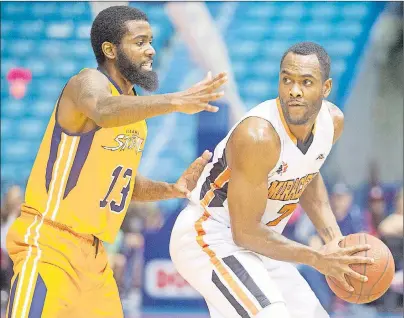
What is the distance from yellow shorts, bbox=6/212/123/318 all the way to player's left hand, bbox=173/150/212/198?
675mm

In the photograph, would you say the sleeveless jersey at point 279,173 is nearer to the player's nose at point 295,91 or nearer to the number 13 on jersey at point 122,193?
the player's nose at point 295,91

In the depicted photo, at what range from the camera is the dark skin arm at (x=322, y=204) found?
15.5 ft

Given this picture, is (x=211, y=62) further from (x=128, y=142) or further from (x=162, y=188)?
(x=128, y=142)

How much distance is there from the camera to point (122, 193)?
430cm

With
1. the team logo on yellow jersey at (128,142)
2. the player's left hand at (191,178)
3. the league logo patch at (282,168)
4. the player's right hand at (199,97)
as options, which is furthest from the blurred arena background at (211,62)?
the player's right hand at (199,97)

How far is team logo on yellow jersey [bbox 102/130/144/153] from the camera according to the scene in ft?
13.8

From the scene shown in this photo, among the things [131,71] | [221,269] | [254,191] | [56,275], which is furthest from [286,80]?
[56,275]

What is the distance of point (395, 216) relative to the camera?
909 cm

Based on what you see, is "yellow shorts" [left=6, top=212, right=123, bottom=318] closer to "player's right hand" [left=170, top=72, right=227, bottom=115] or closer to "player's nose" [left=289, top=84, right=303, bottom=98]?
"player's right hand" [left=170, top=72, right=227, bottom=115]

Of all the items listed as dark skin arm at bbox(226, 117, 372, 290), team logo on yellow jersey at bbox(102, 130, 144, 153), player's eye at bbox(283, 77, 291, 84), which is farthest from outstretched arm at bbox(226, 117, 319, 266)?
team logo on yellow jersey at bbox(102, 130, 144, 153)

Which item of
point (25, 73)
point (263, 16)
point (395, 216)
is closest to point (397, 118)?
point (263, 16)

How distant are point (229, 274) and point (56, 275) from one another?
3.00ft

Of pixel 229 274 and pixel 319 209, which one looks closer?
pixel 229 274

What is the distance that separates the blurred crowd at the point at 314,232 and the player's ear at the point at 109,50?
5097 millimetres
